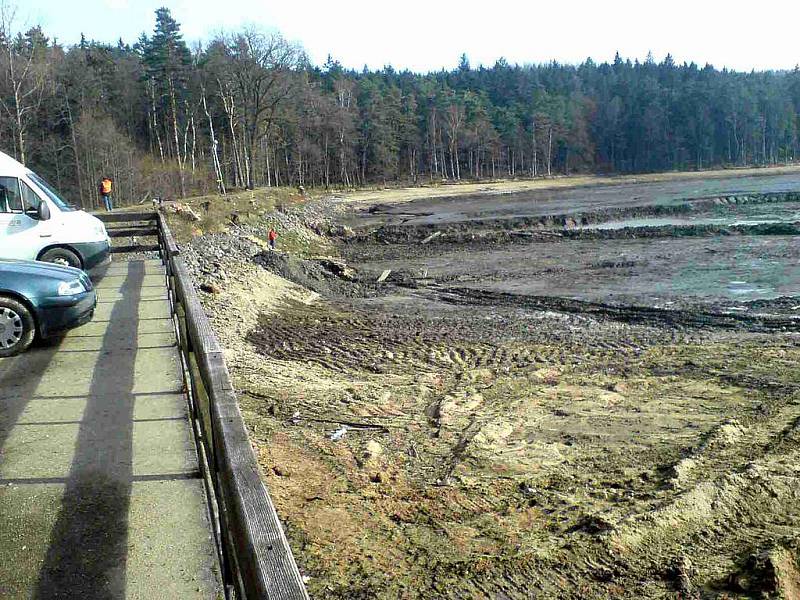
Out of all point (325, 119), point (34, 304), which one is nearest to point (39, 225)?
point (34, 304)

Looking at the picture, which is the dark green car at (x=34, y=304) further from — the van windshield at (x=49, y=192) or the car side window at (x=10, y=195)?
the van windshield at (x=49, y=192)

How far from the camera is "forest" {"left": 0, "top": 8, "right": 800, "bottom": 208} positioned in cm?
6412

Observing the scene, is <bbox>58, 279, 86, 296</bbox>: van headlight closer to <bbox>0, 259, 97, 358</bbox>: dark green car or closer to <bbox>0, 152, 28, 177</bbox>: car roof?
<bbox>0, 259, 97, 358</bbox>: dark green car

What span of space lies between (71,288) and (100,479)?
4691 mm

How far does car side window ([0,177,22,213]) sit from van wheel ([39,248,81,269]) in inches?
40.3

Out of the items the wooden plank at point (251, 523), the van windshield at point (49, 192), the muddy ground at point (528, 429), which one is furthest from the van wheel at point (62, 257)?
the wooden plank at point (251, 523)

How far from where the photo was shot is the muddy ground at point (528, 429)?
6.92 metres

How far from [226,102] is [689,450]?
61687 mm

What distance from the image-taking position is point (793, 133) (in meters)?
127

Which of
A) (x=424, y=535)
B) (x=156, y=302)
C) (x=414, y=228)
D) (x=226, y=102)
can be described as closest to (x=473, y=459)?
(x=424, y=535)

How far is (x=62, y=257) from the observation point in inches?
553

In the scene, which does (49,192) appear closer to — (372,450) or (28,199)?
(28,199)

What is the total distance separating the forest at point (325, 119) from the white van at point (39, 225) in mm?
29145

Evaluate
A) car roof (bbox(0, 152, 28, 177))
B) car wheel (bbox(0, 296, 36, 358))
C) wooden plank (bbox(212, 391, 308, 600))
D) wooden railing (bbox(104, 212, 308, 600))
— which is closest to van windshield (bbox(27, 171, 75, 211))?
car roof (bbox(0, 152, 28, 177))
